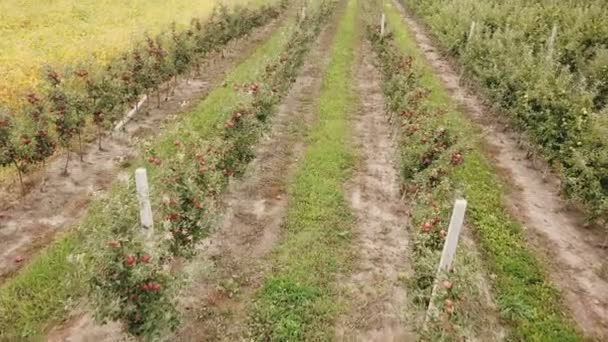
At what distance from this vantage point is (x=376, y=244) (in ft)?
30.0

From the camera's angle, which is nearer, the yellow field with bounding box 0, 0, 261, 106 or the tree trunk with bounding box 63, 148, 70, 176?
the tree trunk with bounding box 63, 148, 70, 176

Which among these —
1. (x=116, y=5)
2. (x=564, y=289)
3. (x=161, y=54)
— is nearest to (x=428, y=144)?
(x=564, y=289)

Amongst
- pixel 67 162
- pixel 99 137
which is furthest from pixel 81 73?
pixel 67 162

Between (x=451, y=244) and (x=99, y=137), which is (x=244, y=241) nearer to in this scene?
(x=451, y=244)

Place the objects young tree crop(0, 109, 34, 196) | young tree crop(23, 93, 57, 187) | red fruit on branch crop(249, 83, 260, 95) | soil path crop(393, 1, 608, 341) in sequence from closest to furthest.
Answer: soil path crop(393, 1, 608, 341), young tree crop(0, 109, 34, 196), young tree crop(23, 93, 57, 187), red fruit on branch crop(249, 83, 260, 95)

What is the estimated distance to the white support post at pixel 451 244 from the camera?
5.61m

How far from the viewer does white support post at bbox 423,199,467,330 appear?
221 inches

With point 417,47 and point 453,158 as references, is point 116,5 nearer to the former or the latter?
point 417,47

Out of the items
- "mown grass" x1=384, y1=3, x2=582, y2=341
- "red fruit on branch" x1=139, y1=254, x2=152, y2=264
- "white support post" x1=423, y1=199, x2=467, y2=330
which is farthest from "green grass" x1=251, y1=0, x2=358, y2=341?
"mown grass" x1=384, y1=3, x2=582, y2=341

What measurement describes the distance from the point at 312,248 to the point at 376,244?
3.88 feet

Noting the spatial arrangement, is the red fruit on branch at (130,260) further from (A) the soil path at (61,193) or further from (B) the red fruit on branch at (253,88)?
(B) the red fruit on branch at (253,88)

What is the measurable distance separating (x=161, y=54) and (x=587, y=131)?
1068 centimetres

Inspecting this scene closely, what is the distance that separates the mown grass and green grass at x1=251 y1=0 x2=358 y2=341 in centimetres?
241

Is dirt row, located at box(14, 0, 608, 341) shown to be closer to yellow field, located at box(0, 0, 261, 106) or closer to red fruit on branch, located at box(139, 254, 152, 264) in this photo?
red fruit on branch, located at box(139, 254, 152, 264)
